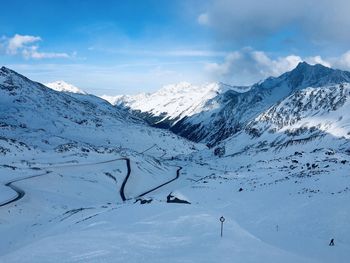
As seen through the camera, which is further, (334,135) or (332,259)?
(334,135)

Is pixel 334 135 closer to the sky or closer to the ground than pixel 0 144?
closer to the sky

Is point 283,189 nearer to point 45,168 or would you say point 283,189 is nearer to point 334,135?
point 45,168

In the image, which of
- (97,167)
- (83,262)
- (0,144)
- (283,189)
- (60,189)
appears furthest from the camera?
(0,144)

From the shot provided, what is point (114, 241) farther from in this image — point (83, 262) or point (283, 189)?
point (283, 189)

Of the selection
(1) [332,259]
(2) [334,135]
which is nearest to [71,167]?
(1) [332,259]

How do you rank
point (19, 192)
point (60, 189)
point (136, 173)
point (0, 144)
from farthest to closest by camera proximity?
point (0, 144) < point (136, 173) < point (60, 189) < point (19, 192)

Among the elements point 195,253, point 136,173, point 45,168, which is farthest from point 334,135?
point 195,253

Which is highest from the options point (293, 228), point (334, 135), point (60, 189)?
point (334, 135)

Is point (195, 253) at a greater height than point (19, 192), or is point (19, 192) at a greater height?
point (195, 253)

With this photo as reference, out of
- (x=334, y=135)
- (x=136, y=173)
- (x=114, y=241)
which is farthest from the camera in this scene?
(x=334, y=135)
